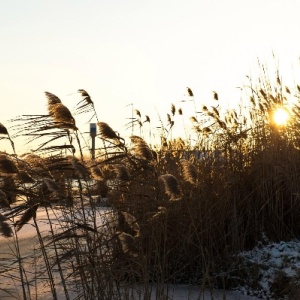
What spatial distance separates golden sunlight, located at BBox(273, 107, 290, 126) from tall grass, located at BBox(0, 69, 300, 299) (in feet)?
0.22

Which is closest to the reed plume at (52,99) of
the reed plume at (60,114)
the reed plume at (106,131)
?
the reed plume at (60,114)

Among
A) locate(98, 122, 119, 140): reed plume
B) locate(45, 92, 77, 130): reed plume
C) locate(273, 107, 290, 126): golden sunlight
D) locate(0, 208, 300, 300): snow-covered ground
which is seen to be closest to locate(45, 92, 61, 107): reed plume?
locate(45, 92, 77, 130): reed plume

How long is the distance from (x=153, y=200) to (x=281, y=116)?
3.41 meters

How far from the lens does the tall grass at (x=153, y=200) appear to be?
10.6ft

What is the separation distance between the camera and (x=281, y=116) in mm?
6621

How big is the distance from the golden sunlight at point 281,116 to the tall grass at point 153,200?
0.07 meters

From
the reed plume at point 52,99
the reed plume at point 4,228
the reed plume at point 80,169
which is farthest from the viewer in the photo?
the reed plume at point 52,99

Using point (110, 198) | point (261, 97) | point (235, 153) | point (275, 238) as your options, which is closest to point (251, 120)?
point (261, 97)

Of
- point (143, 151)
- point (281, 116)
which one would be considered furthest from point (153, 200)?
point (281, 116)

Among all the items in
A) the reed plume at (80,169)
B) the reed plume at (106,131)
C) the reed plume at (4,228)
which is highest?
the reed plume at (106,131)

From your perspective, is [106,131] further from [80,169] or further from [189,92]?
[189,92]

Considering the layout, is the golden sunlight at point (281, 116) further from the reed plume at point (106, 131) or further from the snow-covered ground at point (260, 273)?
the reed plume at point (106, 131)

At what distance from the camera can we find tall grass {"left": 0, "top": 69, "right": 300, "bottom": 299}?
3238 mm

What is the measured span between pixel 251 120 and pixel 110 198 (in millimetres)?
2779
